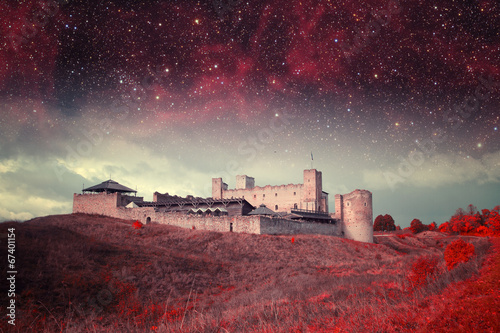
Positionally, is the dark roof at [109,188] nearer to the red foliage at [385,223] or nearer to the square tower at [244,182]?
the square tower at [244,182]

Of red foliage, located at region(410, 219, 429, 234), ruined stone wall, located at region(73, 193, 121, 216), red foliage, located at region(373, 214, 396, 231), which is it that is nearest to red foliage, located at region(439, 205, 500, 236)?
red foliage, located at region(410, 219, 429, 234)

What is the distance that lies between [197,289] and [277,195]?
51.1m

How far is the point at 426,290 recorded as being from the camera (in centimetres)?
1153

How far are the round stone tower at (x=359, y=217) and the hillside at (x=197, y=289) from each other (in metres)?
19.1

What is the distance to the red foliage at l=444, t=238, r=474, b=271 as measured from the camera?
17.9 m

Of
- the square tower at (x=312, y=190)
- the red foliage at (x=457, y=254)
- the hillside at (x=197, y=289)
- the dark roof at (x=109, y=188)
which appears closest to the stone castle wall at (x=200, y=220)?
the dark roof at (x=109, y=188)

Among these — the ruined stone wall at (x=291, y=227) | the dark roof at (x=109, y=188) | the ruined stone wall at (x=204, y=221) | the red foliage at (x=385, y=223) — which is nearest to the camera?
the ruined stone wall at (x=204, y=221)

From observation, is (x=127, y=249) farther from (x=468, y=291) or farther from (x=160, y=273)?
(x=468, y=291)

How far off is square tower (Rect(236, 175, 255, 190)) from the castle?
16.1 feet

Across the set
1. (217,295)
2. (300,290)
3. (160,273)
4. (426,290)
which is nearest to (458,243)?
(426,290)

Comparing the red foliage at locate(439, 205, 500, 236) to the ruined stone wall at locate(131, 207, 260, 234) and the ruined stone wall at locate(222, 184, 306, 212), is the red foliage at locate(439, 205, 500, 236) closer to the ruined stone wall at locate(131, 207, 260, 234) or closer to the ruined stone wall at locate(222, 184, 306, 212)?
the ruined stone wall at locate(222, 184, 306, 212)

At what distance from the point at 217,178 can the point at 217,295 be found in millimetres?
58676

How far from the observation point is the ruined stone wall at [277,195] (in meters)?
67.6

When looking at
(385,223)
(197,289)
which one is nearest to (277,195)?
(385,223)
